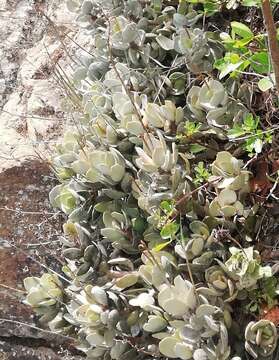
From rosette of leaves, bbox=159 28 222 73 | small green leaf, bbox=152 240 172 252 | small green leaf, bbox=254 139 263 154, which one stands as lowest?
small green leaf, bbox=152 240 172 252

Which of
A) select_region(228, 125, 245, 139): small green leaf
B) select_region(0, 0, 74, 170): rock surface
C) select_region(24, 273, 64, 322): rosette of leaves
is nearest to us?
select_region(228, 125, 245, 139): small green leaf

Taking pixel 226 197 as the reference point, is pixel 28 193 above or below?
below

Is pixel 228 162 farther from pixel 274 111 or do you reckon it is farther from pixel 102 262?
pixel 102 262

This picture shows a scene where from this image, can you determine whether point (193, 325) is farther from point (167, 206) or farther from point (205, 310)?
point (167, 206)

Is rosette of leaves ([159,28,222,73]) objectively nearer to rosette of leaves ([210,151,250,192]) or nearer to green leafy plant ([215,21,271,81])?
green leafy plant ([215,21,271,81])

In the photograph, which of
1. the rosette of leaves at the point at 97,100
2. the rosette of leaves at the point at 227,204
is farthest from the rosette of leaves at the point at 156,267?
the rosette of leaves at the point at 97,100

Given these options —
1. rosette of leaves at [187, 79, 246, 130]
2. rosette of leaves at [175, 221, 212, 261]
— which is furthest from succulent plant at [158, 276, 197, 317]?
rosette of leaves at [187, 79, 246, 130]

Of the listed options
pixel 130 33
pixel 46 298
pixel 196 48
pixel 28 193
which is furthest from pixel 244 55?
pixel 28 193
